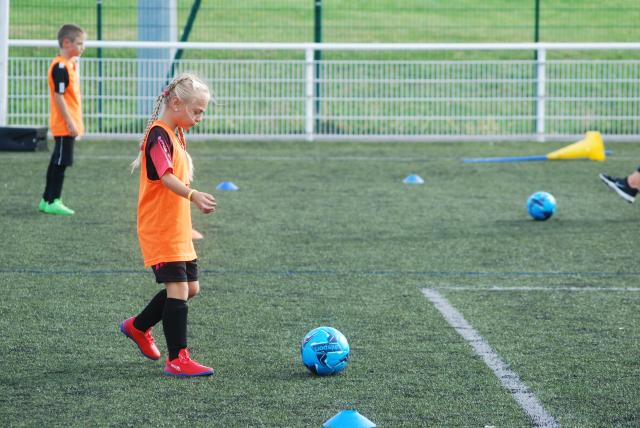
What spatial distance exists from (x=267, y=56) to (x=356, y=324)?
14519 millimetres

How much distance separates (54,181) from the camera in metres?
10.1

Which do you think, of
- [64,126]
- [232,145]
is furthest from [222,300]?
[232,145]

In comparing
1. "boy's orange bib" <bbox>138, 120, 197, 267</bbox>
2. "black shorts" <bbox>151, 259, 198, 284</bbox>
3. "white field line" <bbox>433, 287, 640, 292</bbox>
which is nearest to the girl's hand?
"boy's orange bib" <bbox>138, 120, 197, 267</bbox>

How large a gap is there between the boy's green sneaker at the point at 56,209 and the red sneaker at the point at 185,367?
5145 millimetres

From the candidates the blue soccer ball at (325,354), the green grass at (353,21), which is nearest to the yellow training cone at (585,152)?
the green grass at (353,21)

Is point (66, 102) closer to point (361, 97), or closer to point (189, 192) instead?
point (189, 192)

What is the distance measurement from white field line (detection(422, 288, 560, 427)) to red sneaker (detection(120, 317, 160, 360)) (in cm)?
155

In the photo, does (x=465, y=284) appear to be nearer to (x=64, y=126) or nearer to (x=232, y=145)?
(x=64, y=126)

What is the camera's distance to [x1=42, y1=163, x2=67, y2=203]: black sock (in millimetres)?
10062

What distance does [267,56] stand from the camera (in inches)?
799

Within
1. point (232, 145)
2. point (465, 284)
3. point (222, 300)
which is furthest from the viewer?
point (232, 145)

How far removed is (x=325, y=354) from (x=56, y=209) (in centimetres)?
550

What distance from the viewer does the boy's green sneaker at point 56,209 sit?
10.1 metres

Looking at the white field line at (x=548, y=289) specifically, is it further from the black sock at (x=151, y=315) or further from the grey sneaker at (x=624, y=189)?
the grey sneaker at (x=624, y=189)
